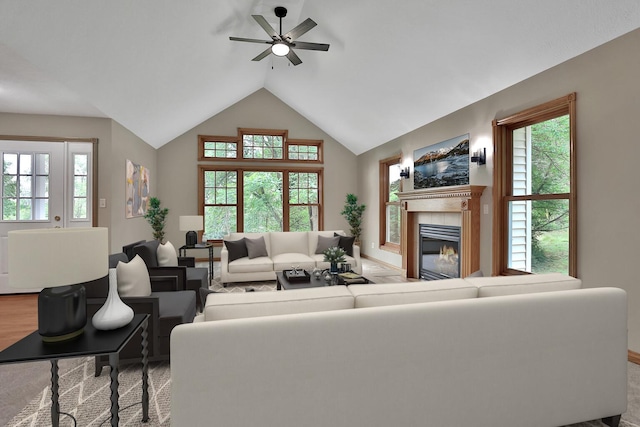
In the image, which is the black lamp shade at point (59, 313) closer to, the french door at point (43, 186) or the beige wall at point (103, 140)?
the beige wall at point (103, 140)

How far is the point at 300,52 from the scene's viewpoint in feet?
17.5

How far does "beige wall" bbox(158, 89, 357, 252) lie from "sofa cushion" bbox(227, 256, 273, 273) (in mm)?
3075

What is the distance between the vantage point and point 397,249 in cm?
655

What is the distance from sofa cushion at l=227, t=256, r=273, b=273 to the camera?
498 centimetres

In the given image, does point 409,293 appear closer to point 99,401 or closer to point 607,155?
point 99,401

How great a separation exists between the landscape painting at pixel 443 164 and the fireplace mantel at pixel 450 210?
0.19 meters

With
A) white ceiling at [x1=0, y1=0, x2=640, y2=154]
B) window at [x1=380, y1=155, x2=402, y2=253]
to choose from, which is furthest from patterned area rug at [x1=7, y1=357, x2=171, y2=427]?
window at [x1=380, y1=155, x2=402, y2=253]

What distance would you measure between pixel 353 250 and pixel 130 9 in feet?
13.6

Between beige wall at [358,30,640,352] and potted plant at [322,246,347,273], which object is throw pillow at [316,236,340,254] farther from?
beige wall at [358,30,640,352]

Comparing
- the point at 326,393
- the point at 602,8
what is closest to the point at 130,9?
the point at 326,393

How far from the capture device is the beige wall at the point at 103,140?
435 cm

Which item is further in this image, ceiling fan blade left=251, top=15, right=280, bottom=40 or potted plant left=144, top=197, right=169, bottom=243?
potted plant left=144, top=197, right=169, bottom=243

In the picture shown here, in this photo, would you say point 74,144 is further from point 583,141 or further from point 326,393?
point 583,141

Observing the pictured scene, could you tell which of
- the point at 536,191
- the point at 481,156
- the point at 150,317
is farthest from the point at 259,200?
the point at 536,191
